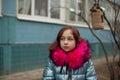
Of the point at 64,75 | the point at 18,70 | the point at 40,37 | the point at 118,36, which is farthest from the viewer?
the point at 40,37

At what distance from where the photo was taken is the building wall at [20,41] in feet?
32.5

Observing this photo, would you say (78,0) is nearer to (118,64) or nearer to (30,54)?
(30,54)

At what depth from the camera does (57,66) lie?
3471 millimetres

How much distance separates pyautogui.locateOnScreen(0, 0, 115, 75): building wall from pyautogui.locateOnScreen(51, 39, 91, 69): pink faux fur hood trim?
21.3 ft

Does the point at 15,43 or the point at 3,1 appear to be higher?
the point at 3,1

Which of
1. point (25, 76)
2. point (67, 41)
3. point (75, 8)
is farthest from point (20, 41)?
point (67, 41)

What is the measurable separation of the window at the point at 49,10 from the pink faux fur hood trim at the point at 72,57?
286 inches

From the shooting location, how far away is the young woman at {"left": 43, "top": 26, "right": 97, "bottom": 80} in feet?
11.3

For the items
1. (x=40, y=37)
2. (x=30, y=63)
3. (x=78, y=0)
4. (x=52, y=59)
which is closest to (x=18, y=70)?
(x=30, y=63)

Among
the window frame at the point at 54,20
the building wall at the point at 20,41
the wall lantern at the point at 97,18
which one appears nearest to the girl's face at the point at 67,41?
the wall lantern at the point at 97,18

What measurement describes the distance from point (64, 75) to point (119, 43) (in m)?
5.65

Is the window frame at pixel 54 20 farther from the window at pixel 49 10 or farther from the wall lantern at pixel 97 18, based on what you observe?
the wall lantern at pixel 97 18

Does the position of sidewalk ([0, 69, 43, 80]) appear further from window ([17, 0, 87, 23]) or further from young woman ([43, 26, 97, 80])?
young woman ([43, 26, 97, 80])

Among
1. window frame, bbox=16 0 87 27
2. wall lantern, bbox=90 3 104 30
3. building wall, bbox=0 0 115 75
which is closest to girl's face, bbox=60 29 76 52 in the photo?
wall lantern, bbox=90 3 104 30
